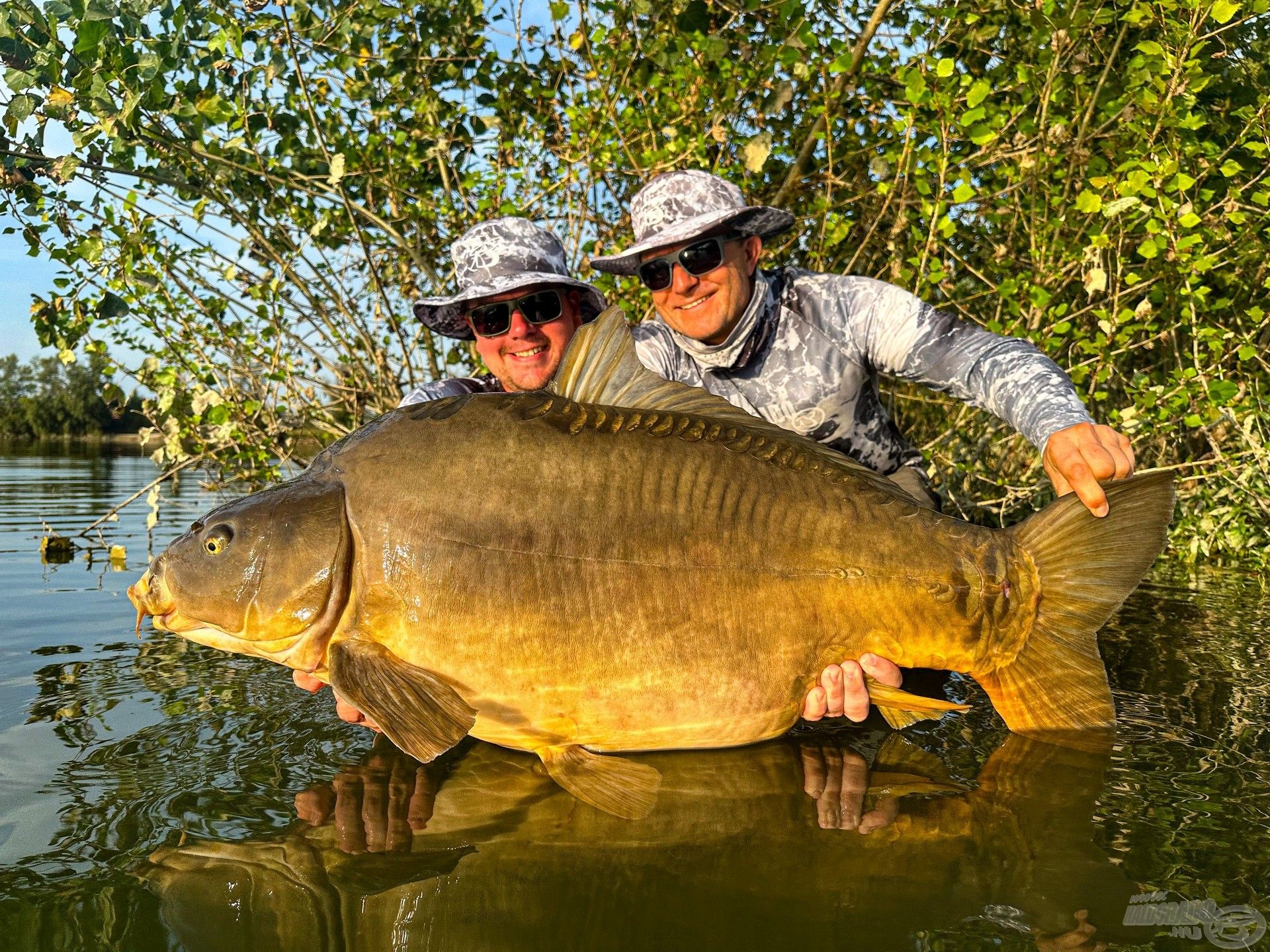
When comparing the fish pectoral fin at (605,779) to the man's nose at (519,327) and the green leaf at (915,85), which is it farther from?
the green leaf at (915,85)

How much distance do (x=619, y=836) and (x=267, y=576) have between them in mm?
1098

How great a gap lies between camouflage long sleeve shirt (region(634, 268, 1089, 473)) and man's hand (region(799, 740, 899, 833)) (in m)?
1.39

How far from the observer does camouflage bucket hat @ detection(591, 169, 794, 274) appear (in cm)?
375

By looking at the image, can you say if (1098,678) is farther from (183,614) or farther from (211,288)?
(211,288)

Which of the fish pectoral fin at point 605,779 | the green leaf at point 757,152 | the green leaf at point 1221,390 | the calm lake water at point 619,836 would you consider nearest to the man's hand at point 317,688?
the calm lake water at point 619,836

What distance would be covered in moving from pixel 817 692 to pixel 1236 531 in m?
5.99

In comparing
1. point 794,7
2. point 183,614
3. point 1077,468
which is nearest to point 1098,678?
point 1077,468

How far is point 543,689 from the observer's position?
8.21 ft

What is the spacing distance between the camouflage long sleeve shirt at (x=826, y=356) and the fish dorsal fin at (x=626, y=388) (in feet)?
3.46

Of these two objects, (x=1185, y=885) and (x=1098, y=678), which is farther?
(x=1098, y=678)

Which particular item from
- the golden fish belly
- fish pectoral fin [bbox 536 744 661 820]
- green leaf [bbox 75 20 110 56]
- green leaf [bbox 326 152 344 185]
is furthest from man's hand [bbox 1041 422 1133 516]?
green leaf [bbox 75 20 110 56]

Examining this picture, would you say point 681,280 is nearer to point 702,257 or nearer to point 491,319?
point 702,257

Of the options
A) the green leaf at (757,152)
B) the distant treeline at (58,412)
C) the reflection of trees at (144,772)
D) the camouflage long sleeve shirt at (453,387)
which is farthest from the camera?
the distant treeline at (58,412)

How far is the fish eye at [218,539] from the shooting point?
257 centimetres
